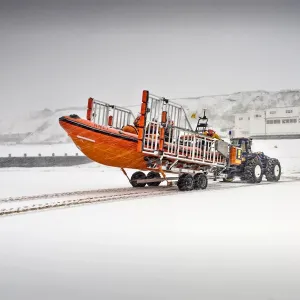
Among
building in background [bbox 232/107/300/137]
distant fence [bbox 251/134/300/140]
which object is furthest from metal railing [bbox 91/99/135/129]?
distant fence [bbox 251/134/300/140]

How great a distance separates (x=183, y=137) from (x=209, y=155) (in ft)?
3.27

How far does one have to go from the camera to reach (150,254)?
2.89 metres

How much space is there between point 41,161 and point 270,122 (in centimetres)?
1139

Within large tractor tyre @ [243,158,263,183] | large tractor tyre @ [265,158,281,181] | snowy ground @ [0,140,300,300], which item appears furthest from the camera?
large tractor tyre @ [265,158,281,181]

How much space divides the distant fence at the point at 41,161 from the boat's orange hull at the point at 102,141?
442 inches

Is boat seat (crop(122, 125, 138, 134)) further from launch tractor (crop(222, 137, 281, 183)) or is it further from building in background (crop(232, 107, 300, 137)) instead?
building in background (crop(232, 107, 300, 137))

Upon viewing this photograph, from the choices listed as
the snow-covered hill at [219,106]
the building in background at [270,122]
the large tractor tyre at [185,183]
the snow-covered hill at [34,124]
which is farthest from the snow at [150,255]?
the building in background at [270,122]

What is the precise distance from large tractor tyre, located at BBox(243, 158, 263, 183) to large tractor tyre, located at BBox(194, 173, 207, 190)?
2.00 meters

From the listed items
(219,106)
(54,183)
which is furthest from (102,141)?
(219,106)

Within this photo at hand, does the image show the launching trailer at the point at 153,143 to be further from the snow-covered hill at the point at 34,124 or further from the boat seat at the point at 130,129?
the snow-covered hill at the point at 34,124

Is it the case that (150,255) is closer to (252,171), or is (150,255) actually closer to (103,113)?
(103,113)

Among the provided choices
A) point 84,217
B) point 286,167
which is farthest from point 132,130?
point 286,167

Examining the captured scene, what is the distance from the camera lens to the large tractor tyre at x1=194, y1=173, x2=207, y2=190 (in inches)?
316

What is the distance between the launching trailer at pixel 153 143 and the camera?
664 cm
